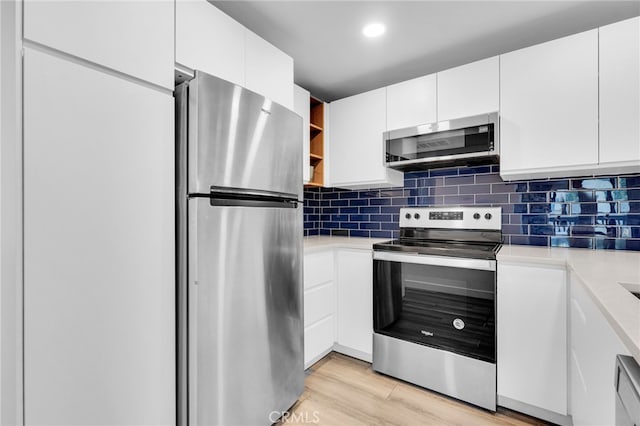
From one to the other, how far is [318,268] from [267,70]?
4.37 ft

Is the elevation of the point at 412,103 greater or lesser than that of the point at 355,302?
greater

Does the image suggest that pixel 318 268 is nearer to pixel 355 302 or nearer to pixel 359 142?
pixel 355 302

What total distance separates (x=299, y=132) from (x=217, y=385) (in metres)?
1.31

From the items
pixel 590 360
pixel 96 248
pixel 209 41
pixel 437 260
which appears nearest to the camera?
pixel 96 248

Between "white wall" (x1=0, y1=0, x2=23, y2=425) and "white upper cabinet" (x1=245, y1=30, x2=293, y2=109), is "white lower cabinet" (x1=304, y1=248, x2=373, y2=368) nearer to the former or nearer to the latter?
"white upper cabinet" (x1=245, y1=30, x2=293, y2=109)

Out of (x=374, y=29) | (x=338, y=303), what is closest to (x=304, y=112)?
(x=374, y=29)

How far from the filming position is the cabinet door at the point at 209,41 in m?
1.35

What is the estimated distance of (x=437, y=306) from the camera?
192cm

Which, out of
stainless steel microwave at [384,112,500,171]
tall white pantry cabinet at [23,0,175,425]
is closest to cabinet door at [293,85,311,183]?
stainless steel microwave at [384,112,500,171]

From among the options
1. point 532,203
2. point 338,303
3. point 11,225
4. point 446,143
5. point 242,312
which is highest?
point 446,143

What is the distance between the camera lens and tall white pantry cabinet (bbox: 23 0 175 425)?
0.87 metres

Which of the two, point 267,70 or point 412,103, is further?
point 412,103

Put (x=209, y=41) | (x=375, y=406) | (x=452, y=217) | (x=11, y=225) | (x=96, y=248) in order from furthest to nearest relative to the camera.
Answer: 1. (x=452, y=217)
2. (x=375, y=406)
3. (x=209, y=41)
4. (x=96, y=248)
5. (x=11, y=225)

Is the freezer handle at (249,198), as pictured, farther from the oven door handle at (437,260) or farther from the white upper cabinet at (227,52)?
the oven door handle at (437,260)
